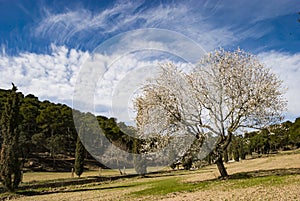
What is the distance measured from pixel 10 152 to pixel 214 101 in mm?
17592

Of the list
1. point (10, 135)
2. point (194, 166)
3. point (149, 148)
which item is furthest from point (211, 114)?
point (10, 135)

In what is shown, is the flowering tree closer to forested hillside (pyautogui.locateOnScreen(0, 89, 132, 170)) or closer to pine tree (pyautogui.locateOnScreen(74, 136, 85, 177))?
pine tree (pyautogui.locateOnScreen(74, 136, 85, 177))

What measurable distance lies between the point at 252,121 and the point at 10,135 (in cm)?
2024

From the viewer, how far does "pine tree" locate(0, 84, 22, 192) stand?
24.5 metres

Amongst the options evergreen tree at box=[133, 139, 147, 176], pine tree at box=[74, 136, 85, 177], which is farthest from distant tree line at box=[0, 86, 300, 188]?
pine tree at box=[74, 136, 85, 177]

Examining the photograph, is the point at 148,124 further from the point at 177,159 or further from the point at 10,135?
the point at 10,135

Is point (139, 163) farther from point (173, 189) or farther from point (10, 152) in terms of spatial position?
point (173, 189)

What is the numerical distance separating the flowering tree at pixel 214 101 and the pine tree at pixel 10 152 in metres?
12.0

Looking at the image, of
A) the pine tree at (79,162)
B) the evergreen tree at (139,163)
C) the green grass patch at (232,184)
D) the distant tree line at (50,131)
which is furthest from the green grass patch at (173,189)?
the distant tree line at (50,131)

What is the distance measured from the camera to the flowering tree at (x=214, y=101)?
20.7 meters

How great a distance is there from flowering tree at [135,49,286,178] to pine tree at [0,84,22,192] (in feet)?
39.4

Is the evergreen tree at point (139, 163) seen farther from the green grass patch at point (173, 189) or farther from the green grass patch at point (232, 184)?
the green grass patch at point (232, 184)

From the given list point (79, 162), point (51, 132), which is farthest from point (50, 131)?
point (79, 162)

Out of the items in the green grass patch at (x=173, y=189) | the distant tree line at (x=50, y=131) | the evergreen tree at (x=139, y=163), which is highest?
the distant tree line at (x=50, y=131)
